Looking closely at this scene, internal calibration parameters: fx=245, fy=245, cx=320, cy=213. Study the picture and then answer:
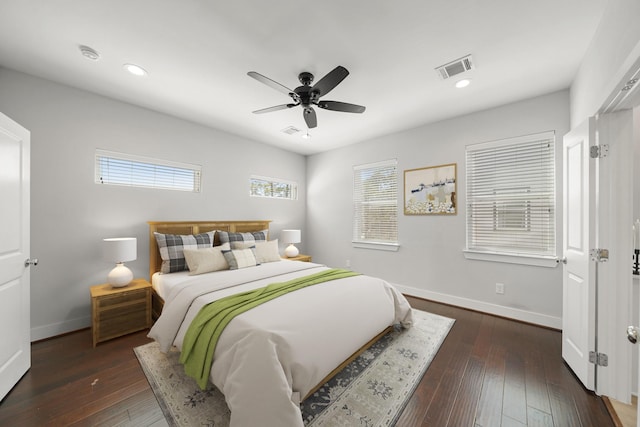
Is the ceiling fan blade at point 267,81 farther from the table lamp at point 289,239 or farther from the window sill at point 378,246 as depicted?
the window sill at point 378,246

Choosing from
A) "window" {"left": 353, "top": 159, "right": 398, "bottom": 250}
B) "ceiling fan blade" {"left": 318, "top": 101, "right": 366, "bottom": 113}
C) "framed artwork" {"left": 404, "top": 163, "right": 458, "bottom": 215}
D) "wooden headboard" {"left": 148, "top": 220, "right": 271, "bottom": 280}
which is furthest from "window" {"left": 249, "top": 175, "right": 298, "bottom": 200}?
"ceiling fan blade" {"left": 318, "top": 101, "right": 366, "bottom": 113}

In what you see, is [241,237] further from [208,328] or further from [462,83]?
[462,83]

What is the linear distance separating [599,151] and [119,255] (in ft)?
14.4

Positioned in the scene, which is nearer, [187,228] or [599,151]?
[599,151]

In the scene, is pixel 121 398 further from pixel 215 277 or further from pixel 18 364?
pixel 215 277

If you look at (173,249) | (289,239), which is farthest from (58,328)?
(289,239)

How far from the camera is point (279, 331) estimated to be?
157 cm

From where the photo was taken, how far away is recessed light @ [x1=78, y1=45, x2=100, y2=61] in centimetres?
207

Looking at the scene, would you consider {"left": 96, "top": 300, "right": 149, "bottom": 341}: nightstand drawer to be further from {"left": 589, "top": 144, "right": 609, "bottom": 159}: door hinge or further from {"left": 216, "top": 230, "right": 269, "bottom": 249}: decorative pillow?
{"left": 589, "top": 144, "right": 609, "bottom": 159}: door hinge

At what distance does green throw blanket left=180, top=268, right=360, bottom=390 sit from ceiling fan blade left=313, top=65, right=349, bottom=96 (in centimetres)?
182

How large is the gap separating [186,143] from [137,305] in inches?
89.0

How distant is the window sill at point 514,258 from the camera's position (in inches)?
111

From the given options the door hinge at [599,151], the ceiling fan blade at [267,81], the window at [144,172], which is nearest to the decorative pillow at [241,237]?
the window at [144,172]

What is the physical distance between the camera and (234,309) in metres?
1.81
